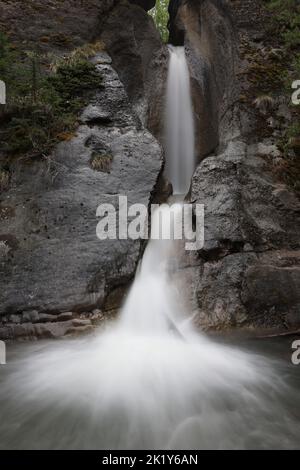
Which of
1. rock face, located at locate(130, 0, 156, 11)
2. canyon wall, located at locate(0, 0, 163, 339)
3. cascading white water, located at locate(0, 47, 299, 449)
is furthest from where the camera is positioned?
rock face, located at locate(130, 0, 156, 11)

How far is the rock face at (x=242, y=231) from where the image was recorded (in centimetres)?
641

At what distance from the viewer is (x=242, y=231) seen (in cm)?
708

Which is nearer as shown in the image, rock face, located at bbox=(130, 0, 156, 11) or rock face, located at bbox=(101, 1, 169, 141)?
rock face, located at bbox=(101, 1, 169, 141)

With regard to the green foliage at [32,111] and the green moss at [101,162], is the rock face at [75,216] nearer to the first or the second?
the green moss at [101,162]

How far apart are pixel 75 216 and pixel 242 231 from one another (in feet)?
10.5

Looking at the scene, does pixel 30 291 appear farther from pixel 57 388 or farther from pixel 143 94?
pixel 143 94

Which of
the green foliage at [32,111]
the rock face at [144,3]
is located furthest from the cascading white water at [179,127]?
the green foliage at [32,111]

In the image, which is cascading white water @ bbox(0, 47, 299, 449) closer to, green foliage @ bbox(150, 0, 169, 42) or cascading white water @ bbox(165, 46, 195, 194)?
cascading white water @ bbox(165, 46, 195, 194)

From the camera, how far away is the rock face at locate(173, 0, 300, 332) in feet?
21.0

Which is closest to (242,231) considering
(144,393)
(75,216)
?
(75,216)

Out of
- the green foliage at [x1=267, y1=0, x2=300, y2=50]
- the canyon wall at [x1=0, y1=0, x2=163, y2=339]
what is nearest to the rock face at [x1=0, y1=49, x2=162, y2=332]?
the canyon wall at [x1=0, y1=0, x2=163, y2=339]

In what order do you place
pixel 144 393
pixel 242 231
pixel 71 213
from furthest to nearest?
1. pixel 71 213
2. pixel 242 231
3. pixel 144 393

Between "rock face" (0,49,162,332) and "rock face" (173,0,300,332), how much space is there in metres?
1.31

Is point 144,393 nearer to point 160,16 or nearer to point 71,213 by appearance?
point 71,213
